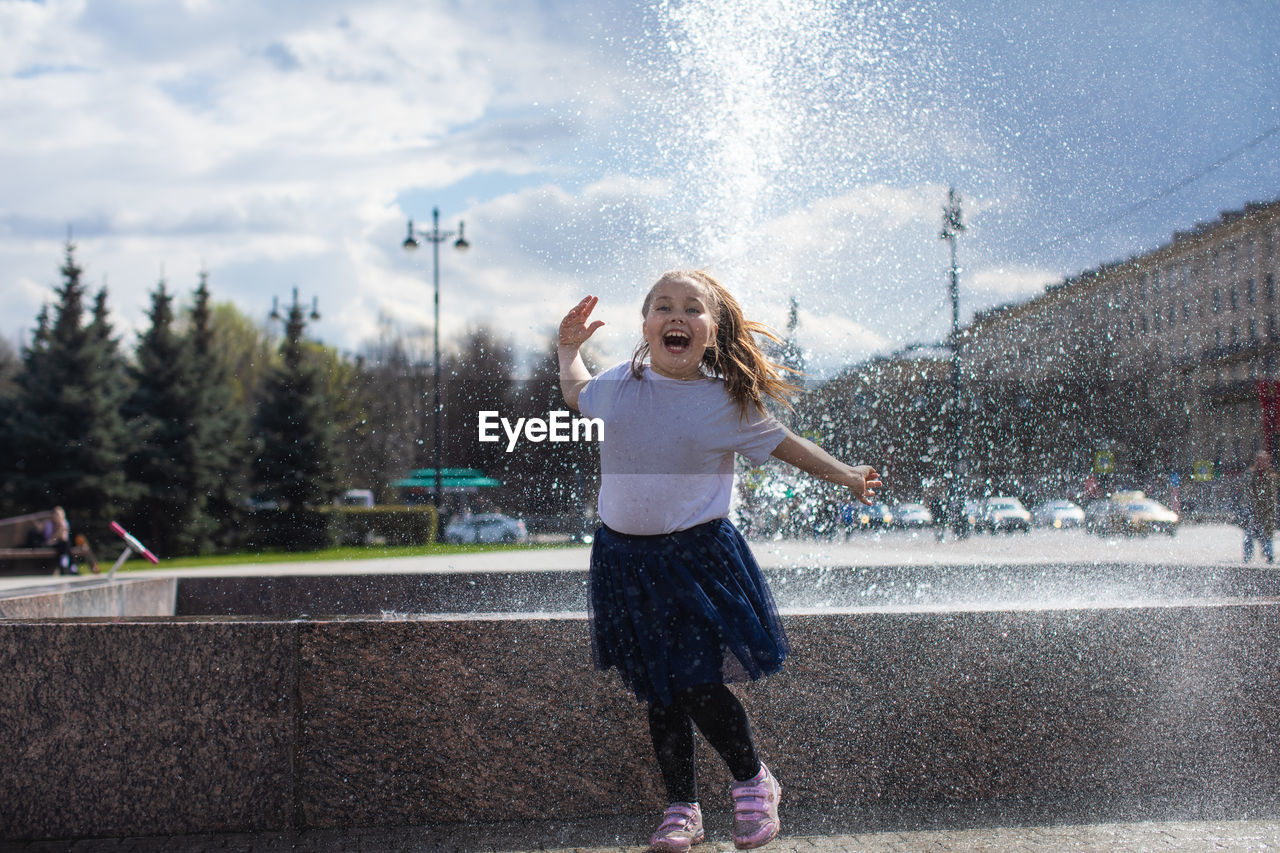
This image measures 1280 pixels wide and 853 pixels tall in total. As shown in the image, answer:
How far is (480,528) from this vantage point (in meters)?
25.6

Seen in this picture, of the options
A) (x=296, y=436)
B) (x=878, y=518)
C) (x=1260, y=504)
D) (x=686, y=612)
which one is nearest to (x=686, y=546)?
(x=686, y=612)

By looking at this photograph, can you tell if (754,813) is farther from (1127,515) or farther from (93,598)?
(1127,515)

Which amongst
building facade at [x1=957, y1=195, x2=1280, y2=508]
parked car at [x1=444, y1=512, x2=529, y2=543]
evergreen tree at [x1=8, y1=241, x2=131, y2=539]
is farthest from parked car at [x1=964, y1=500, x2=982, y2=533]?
evergreen tree at [x1=8, y1=241, x2=131, y2=539]

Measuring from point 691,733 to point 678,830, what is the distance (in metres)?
0.23

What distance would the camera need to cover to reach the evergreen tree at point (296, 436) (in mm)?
29922

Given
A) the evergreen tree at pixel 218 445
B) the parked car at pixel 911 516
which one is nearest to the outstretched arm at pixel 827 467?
the parked car at pixel 911 516

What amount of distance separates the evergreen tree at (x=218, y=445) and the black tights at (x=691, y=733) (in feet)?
92.0

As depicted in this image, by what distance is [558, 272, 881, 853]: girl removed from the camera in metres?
2.46

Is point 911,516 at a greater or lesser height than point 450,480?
lesser

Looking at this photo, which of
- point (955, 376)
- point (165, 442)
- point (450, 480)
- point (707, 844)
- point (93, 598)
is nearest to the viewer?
point (707, 844)

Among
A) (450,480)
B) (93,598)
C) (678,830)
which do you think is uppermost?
(450,480)

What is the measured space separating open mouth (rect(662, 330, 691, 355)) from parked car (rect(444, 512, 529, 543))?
1843cm

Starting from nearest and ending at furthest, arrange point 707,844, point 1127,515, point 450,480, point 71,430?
point 707,844
point 1127,515
point 71,430
point 450,480

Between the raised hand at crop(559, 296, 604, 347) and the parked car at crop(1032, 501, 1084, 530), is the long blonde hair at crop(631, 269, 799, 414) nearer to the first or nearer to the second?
the raised hand at crop(559, 296, 604, 347)
